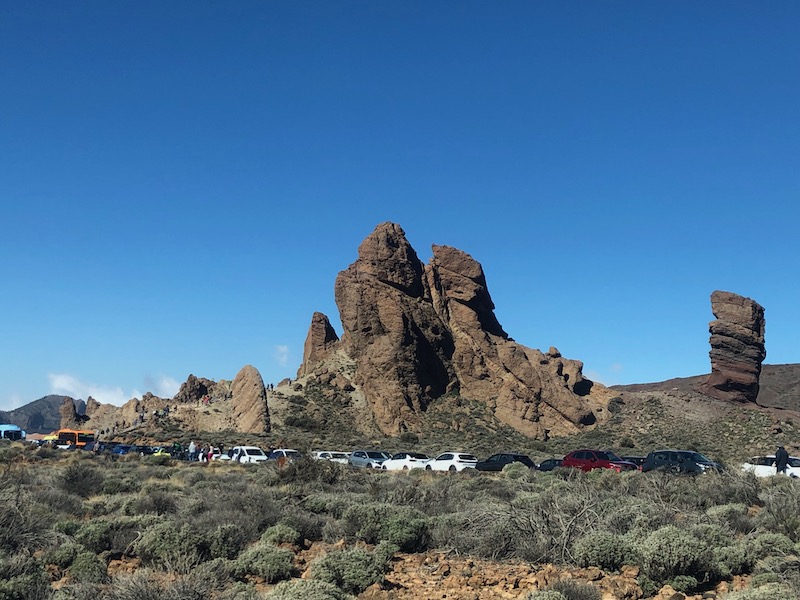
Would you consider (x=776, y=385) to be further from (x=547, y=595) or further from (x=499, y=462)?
(x=547, y=595)

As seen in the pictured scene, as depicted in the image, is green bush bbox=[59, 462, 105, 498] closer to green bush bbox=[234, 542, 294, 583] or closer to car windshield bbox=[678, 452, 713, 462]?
green bush bbox=[234, 542, 294, 583]

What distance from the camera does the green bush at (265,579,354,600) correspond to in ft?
22.6

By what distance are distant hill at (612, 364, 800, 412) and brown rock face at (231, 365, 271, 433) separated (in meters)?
59.9

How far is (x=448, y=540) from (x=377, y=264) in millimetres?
58143

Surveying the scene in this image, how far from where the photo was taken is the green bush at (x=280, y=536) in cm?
1176

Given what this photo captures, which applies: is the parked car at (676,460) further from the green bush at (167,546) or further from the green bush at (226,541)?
the green bush at (167,546)

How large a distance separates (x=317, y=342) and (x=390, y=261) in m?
15.2

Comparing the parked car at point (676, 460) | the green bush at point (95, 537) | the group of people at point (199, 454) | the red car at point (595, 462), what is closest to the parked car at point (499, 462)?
the red car at point (595, 462)

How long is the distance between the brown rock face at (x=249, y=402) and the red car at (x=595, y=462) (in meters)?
37.4

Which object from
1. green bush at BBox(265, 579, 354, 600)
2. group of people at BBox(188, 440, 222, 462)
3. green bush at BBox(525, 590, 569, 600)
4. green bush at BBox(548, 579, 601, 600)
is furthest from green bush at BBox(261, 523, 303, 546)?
group of people at BBox(188, 440, 222, 462)

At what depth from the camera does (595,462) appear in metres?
29.4

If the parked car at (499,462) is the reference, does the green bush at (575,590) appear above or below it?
below

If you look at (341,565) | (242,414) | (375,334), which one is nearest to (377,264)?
(375,334)

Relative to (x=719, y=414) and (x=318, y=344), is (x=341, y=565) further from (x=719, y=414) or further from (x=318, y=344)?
(x=318, y=344)
